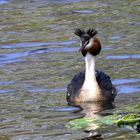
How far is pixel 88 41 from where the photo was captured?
54.1ft

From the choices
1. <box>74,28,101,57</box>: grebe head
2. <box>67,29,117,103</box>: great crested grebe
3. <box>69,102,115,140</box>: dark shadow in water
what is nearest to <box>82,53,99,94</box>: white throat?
<box>67,29,117,103</box>: great crested grebe

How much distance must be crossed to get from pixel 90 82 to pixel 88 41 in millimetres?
786

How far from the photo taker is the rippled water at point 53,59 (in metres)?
14.0

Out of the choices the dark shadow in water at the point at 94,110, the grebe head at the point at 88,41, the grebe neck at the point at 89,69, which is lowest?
the dark shadow in water at the point at 94,110

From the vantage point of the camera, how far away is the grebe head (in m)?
16.5

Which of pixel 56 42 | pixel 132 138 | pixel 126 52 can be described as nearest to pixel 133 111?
pixel 132 138

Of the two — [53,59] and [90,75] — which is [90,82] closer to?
[90,75]

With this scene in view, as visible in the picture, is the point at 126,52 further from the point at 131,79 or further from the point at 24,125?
the point at 24,125

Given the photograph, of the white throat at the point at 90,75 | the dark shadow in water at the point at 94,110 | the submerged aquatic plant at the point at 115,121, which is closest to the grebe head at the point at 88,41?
the white throat at the point at 90,75

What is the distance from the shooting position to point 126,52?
19.4 metres

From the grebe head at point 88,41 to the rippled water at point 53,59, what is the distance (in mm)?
884

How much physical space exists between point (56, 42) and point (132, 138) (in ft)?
29.9

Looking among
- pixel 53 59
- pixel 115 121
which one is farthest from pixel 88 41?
pixel 115 121

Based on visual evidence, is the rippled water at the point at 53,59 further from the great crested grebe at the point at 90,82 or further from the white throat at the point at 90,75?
the white throat at the point at 90,75
